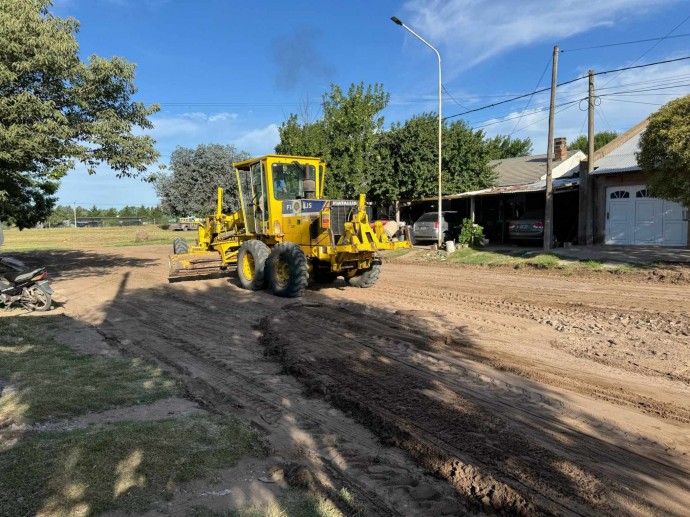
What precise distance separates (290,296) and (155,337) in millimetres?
3486

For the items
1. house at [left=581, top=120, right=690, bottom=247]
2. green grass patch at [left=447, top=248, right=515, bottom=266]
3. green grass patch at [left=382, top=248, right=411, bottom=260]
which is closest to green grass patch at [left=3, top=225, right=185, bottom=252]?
green grass patch at [left=382, top=248, right=411, bottom=260]

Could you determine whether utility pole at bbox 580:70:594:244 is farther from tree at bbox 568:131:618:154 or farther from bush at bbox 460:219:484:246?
tree at bbox 568:131:618:154

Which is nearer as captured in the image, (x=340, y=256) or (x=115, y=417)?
(x=115, y=417)

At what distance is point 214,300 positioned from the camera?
10711 millimetres

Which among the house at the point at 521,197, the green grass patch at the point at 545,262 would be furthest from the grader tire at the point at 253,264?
the house at the point at 521,197

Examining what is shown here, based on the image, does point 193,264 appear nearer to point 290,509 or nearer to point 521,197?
point 290,509

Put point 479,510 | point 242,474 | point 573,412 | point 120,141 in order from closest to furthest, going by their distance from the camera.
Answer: point 479,510
point 242,474
point 573,412
point 120,141

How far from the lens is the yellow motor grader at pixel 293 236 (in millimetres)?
10352

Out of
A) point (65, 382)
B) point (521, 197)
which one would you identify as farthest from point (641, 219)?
point (65, 382)

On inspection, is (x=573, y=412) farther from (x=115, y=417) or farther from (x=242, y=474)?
(x=115, y=417)

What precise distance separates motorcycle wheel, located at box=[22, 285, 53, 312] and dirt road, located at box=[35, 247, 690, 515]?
16.5 inches

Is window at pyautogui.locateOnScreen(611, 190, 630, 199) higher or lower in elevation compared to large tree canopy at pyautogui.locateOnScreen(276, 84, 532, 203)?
lower

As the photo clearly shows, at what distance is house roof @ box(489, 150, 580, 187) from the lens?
27891 mm

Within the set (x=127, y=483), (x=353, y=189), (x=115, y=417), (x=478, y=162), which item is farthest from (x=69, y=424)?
(x=478, y=162)
